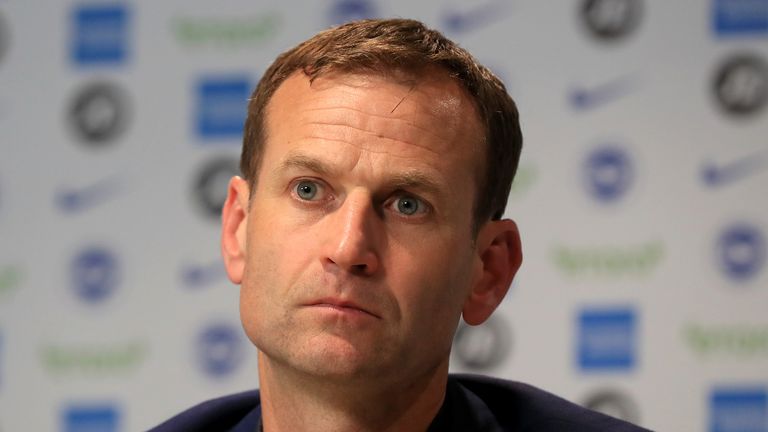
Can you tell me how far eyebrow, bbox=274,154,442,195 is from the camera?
174 cm

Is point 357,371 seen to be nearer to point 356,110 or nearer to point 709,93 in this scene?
point 356,110

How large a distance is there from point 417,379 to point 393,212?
0.30 meters

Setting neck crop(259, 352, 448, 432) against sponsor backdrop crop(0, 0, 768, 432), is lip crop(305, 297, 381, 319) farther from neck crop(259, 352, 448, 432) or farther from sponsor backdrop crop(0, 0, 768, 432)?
sponsor backdrop crop(0, 0, 768, 432)

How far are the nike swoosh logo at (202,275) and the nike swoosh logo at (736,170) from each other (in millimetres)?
1531

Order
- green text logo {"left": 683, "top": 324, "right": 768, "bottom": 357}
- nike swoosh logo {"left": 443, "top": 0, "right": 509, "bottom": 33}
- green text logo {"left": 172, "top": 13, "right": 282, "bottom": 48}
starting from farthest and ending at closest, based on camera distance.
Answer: green text logo {"left": 172, "top": 13, "right": 282, "bottom": 48} < nike swoosh logo {"left": 443, "top": 0, "right": 509, "bottom": 33} < green text logo {"left": 683, "top": 324, "right": 768, "bottom": 357}

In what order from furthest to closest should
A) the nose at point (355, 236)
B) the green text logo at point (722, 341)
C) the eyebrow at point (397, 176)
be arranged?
the green text logo at point (722, 341), the eyebrow at point (397, 176), the nose at point (355, 236)

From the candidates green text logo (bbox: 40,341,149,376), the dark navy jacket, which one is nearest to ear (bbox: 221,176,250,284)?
the dark navy jacket

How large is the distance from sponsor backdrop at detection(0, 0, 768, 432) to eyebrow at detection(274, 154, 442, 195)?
1575 millimetres

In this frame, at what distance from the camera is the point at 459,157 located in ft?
5.97

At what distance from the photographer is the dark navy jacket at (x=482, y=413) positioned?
6.46ft

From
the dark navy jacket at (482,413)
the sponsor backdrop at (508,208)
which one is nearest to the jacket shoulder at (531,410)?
the dark navy jacket at (482,413)

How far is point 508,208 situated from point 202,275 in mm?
996

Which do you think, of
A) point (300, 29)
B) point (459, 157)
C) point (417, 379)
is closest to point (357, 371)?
point (417, 379)

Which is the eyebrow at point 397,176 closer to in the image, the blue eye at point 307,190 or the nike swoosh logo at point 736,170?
the blue eye at point 307,190
